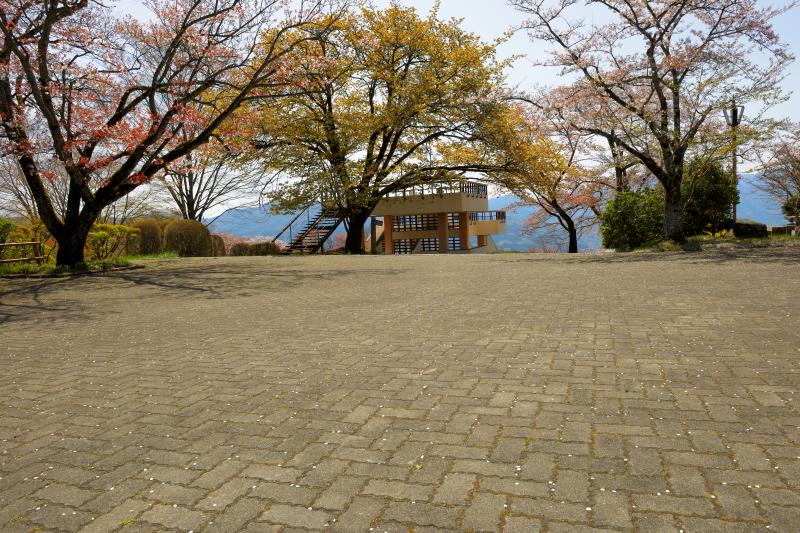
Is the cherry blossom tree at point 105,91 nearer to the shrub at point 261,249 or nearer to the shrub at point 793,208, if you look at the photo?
the shrub at point 261,249

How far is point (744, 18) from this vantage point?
18188 millimetres

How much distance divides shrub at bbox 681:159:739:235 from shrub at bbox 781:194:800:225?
498 inches

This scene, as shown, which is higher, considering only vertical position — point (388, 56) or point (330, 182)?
point (388, 56)

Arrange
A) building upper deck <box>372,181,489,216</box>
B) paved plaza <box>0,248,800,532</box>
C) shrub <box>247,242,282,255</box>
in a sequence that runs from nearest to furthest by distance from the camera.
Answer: paved plaza <box>0,248,800,532</box> → shrub <box>247,242,282,255</box> → building upper deck <box>372,181,489,216</box>

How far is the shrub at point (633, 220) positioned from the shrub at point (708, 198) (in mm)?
1086

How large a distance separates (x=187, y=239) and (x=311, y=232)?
7770 millimetres

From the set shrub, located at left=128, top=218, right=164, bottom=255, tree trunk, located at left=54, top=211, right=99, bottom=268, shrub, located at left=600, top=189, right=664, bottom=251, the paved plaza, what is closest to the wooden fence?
tree trunk, located at left=54, top=211, right=99, bottom=268

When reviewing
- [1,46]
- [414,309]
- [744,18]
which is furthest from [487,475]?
[744,18]

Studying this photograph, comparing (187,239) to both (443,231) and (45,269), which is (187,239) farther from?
(443,231)

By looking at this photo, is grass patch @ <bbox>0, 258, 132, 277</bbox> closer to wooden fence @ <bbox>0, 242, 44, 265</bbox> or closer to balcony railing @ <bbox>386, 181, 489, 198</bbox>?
wooden fence @ <bbox>0, 242, 44, 265</bbox>

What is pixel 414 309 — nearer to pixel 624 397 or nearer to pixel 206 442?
pixel 624 397

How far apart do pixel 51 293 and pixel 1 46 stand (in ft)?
27.1

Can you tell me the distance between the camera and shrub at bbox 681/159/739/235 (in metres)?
21.5

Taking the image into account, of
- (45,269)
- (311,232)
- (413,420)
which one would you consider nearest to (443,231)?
(311,232)
